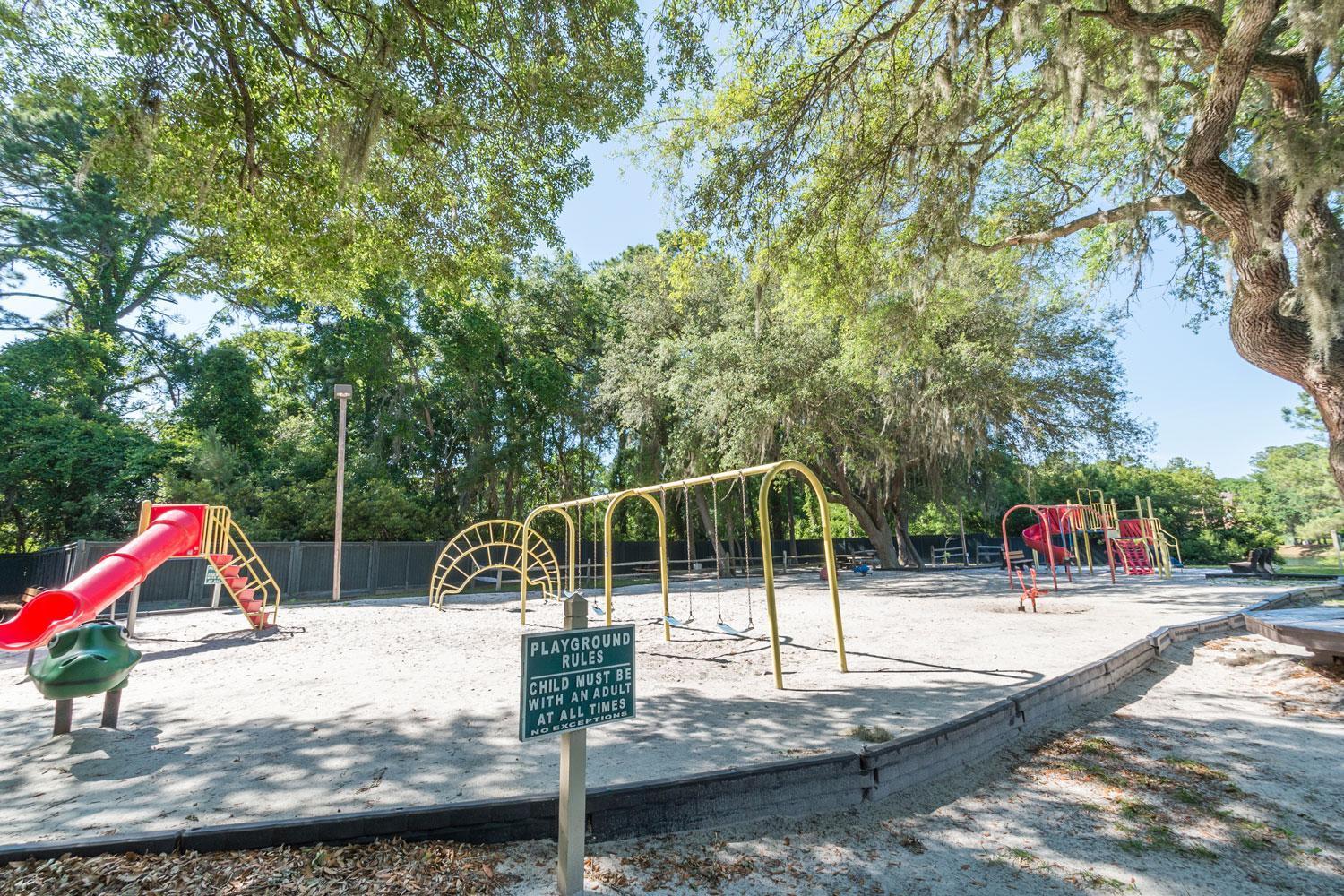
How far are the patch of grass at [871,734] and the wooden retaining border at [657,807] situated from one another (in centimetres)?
10

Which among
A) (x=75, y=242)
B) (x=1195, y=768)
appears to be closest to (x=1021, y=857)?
(x=1195, y=768)

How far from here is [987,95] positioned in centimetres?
814

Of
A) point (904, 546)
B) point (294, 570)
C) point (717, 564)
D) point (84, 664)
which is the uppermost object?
point (294, 570)

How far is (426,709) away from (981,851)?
3.85 meters

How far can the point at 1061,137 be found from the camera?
30.0 ft

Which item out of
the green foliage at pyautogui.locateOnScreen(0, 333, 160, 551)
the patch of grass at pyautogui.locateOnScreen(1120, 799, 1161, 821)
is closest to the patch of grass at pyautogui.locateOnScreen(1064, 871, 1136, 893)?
the patch of grass at pyautogui.locateOnScreen(1120, 799, 1161, 821)

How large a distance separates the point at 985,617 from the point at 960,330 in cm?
821

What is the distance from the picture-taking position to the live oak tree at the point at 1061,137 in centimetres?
536

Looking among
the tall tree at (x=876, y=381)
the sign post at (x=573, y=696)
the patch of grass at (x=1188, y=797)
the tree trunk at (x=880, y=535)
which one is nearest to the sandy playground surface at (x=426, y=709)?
the sign post at (x=573, y=696)

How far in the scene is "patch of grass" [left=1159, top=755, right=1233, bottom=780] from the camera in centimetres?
337

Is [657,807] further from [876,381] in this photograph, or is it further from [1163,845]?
[876,381]

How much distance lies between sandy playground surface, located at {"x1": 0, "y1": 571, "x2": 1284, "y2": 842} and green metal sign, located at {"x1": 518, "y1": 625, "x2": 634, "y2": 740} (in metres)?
0.85

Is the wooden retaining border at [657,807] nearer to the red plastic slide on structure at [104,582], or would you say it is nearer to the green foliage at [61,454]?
the red plastic slide on structure at [104,582]

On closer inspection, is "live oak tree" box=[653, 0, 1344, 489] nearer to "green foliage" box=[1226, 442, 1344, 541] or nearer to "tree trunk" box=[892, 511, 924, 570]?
"tree trunk" box=[892, 511, 924, 570]
